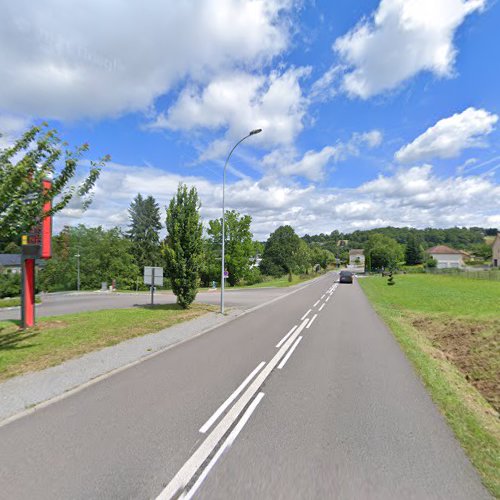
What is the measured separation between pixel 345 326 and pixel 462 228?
198 m

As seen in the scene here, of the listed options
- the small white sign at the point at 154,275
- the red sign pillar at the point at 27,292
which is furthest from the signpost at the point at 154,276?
the red sign pillar at the point at 27,292

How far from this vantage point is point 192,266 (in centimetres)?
1501

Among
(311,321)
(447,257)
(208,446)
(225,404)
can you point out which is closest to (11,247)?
(311,321)

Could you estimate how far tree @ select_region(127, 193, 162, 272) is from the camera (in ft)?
143

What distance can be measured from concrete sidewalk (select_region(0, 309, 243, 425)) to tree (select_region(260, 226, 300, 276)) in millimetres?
61422

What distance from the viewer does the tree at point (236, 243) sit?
4222 centimetres

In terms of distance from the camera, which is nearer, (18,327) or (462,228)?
(18,327)

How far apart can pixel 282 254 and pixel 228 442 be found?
68.5 metres

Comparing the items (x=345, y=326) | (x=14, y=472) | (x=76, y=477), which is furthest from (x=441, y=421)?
(x=345, y=326)

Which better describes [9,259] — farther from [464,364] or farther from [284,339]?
[464,364]

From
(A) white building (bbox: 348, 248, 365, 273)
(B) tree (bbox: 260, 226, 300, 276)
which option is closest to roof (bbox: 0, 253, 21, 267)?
(B) tree (bbox: 260, 226, 300, 276)

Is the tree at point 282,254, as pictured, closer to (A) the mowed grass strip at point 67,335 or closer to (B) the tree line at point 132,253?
(B) the tree line at point 132,253

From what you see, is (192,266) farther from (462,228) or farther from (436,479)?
(462,228)

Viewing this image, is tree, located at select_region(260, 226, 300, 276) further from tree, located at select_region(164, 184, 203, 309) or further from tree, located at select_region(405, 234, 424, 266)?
tree, located at select_region(164, 184, 203, 309)
